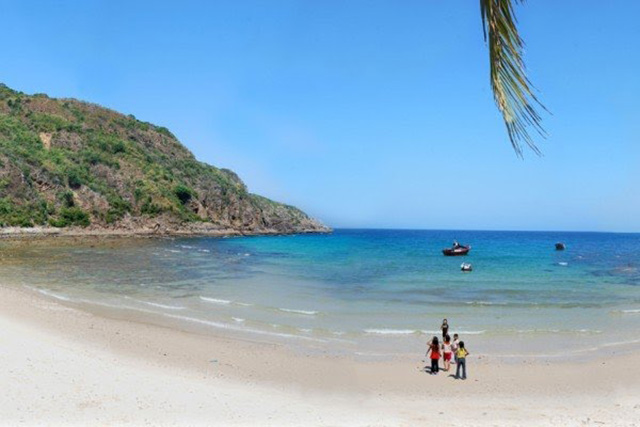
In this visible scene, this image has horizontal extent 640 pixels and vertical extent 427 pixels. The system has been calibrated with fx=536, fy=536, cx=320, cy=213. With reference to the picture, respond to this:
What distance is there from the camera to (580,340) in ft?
Answer: 63.0

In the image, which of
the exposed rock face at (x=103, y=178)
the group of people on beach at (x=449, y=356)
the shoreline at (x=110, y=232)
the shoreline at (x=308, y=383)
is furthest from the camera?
the exposed rock face at (x=103, y=178)

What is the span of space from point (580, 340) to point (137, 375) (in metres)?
15.1

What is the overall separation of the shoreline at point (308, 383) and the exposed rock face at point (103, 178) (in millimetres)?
68385

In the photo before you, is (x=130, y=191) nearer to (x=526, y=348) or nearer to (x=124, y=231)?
(x=124, y=231)

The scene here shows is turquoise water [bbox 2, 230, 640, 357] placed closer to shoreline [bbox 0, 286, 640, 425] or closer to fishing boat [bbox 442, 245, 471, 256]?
shoreline [bbox 0, 286, 640, 425]

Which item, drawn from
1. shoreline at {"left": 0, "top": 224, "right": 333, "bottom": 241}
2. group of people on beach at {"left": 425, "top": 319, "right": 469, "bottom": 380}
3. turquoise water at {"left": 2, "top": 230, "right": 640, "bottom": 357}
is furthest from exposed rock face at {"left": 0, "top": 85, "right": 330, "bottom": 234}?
group of people on beach at {"left": 425, "top": 319, "right": 469, "bottom": 380}

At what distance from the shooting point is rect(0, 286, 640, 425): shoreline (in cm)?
1042

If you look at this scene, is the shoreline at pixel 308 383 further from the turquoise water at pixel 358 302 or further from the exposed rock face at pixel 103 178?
the exposed rock face at pixel 103 178

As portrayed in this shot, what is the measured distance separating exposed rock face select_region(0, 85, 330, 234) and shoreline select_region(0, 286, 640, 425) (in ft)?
224

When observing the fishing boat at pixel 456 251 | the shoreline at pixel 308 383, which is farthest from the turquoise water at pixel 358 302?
the fishing boat at pixel 456 251

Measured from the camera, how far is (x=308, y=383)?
13172mm

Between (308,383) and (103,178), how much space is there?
94218 mm

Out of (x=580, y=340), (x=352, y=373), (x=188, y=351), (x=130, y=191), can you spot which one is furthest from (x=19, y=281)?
(x=130, y=191)

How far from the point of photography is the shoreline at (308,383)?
10.4m
